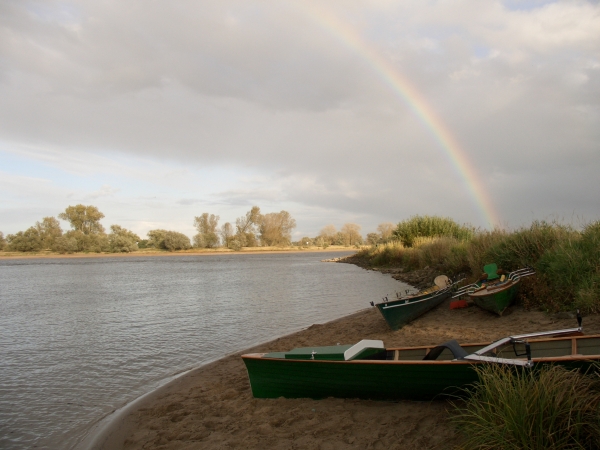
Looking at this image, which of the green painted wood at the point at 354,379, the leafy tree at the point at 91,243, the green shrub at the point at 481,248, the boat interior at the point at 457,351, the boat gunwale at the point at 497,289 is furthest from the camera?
the leafy tree at the point at 91,243

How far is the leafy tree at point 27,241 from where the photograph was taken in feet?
345

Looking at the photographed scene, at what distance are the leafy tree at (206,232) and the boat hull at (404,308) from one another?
379 ft

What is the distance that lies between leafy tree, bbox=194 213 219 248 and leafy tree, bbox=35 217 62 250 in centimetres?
3556

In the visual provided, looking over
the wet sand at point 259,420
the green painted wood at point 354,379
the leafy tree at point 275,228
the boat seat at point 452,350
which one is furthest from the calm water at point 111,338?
the leafy tree at point 275,228

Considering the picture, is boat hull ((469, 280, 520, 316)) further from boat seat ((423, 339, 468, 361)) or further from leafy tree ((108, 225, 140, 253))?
leafy tree ((108, 225, 140, 253))

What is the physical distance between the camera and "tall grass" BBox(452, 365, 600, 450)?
3.87 meters

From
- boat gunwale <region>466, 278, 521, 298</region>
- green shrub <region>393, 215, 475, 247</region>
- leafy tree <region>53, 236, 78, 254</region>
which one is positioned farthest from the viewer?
leafy tree <region>53, 236, 78, 254</region>

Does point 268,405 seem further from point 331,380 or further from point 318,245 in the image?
point 318,245

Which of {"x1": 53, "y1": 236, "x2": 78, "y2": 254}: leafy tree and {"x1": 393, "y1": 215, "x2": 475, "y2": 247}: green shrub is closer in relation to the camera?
{"x1": 393, "y1": 215, "x2": 475, "y2": 247}: green shrub

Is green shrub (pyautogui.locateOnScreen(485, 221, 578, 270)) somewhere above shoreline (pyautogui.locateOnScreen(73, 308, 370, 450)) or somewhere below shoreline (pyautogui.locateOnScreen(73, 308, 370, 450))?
A: above

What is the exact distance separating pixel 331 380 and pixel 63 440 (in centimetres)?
434

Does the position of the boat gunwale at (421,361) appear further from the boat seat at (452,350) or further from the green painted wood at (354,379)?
the boat seat at (452,350)

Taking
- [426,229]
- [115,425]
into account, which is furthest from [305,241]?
[115,425]

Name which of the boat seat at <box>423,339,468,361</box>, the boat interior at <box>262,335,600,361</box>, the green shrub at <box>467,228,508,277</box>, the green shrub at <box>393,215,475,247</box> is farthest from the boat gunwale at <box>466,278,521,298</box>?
the green shrub at <box>393,215,475,247</box>
